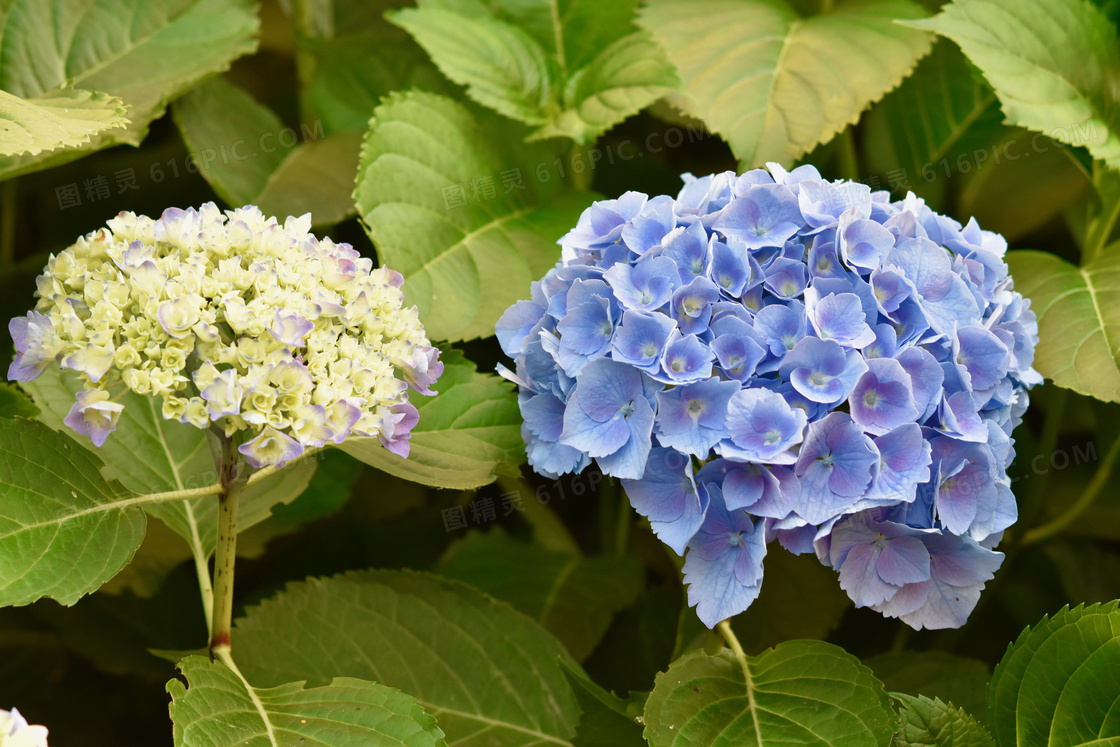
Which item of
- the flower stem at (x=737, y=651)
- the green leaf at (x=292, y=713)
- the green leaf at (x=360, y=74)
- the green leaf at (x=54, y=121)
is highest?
the green leaf at (x=54, y=121)

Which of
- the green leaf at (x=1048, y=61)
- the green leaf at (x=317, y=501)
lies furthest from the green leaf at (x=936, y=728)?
the green leaf at (x=317, y=501)

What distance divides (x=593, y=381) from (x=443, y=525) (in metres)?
→ 0.71

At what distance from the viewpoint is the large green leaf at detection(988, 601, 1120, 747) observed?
75 centimetres

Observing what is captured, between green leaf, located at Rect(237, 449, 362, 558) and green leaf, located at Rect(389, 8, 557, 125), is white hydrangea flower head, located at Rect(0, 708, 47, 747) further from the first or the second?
green leaf, located at Rect(389, 8, 557, 125)

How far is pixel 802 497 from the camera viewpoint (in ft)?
2.21

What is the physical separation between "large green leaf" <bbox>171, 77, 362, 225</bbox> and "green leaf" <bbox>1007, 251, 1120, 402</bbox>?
0.80 m

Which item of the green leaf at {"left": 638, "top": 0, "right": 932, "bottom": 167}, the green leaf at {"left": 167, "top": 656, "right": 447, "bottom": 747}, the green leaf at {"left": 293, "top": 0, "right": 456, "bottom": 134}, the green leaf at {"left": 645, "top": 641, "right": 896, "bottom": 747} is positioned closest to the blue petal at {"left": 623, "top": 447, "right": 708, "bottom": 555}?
the green leaf at {"left": 645, "top": 641, "right": 896, "bottom": 747}

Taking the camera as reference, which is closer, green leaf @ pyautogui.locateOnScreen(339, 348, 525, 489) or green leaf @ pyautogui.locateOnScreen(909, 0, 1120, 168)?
green leaf @ pyautogui.locateOnScreen(339, 348, 525, 489)

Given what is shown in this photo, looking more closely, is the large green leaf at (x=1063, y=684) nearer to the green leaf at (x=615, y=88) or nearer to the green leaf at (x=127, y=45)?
the green leaf at (x=615, y=88)

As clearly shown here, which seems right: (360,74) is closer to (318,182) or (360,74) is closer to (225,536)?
(318,182)

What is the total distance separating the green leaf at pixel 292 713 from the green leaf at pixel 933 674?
0.61 meters

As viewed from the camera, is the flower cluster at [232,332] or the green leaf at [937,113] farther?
the green leaf at [937,113]

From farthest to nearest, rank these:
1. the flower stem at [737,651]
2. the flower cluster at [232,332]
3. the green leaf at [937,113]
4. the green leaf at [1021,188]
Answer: the green leaf at [1021,188]
the green leaf at [937,113]
the flower stem at [737,651]
the flower cluster at [232,332]

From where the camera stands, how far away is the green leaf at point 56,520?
682 mm
